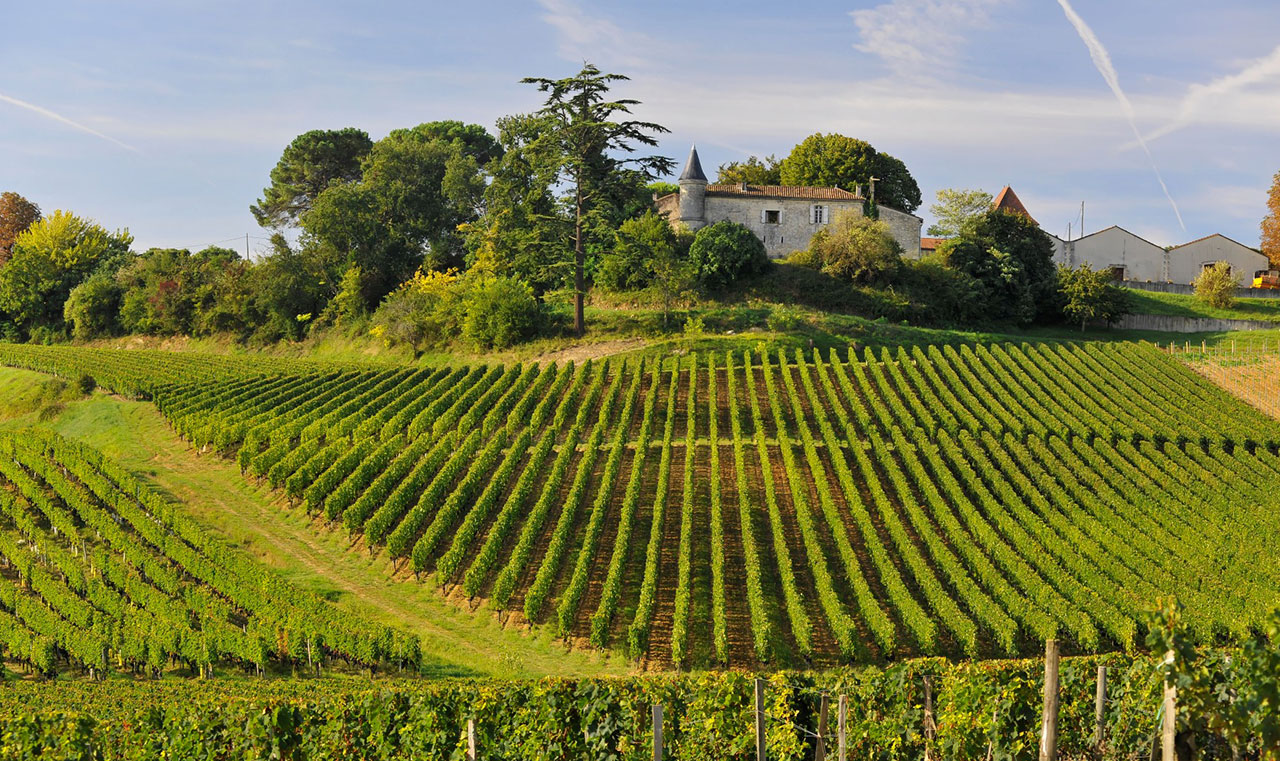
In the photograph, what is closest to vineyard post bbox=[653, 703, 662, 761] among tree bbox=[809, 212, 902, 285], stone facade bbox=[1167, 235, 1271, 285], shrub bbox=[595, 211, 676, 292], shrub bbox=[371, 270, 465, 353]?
shrub bbox=[595, 211, 676, 292]

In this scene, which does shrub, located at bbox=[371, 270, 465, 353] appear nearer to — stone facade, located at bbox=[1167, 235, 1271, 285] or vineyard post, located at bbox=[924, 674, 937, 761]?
vineyard post, located at bbox=[924, 674, 937, 761]

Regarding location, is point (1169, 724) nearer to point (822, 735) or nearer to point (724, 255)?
point (822, 735)

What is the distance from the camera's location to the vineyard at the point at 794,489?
2253 centimetres

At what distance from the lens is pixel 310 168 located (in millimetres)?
78875

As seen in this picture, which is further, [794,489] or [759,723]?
[794,489]

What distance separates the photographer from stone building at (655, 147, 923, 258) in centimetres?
6159

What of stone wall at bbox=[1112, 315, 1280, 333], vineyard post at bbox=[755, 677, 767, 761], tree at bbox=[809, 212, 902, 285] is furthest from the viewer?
stone wall at bbox=[1112, 315, 1280, 333]

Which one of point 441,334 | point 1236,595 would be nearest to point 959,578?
point 1236,595

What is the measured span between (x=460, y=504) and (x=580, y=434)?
7668 millimetres

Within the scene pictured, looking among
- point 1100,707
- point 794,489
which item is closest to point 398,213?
point 794,489

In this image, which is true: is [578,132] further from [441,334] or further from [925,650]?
[925,650]

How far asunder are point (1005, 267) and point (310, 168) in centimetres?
5262

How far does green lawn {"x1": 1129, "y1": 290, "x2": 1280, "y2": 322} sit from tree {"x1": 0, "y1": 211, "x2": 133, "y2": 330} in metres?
70.8

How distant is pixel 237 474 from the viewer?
34.0m
